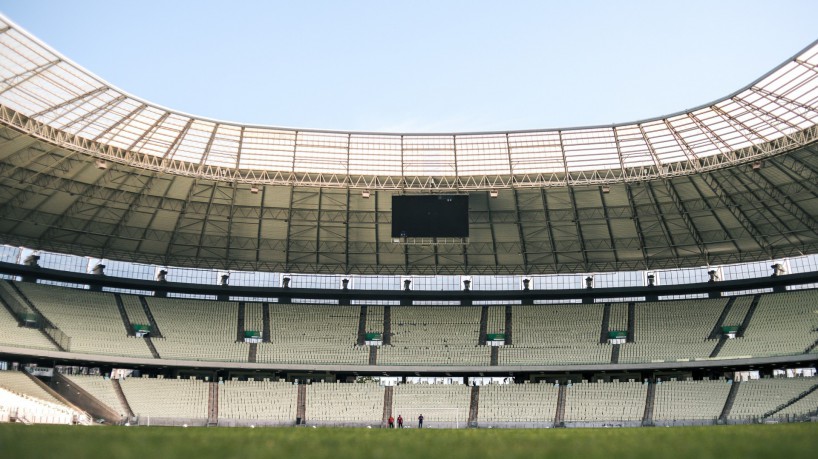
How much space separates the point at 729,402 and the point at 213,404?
119ft

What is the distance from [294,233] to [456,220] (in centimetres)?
1379

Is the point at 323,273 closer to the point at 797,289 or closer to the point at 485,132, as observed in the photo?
the point at 485,132

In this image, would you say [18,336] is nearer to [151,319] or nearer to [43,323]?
[43,323]

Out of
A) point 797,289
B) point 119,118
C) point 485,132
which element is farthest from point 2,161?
point 797,289

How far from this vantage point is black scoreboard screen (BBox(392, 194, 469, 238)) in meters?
47.5

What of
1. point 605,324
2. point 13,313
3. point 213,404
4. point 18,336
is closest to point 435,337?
point 605,324

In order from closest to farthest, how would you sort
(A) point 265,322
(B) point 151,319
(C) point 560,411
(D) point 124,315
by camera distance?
(C) point 560,411 → (D) point 124,315 → (B) point 151,319 → (A) point 265,322

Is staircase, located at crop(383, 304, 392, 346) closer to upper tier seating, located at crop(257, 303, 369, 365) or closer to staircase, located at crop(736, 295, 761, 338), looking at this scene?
upper tier seating, located at crop(257, 303, 369, 365)

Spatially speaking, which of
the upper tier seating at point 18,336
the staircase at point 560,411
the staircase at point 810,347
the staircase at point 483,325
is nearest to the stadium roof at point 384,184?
the staircase at point 483,325

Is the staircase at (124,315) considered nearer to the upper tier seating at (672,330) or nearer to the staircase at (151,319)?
the staircase at (151,319)

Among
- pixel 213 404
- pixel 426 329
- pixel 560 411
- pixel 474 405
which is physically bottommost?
pixel 560 411

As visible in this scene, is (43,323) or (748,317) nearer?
(43,323)

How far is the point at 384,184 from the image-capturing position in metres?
47.9

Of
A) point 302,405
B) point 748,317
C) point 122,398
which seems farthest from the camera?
point 748,317
